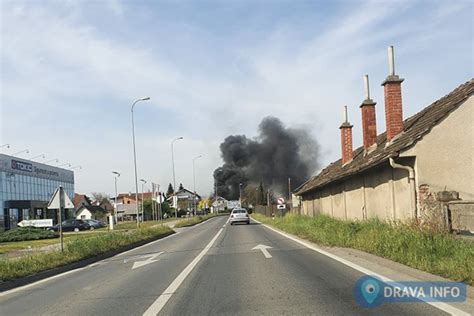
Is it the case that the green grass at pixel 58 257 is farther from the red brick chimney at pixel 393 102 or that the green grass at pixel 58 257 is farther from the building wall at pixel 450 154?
the red brick chimney at pixel 393 102

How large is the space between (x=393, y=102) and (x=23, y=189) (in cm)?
6898

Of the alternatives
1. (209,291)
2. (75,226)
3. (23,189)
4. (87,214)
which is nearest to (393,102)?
(209,291)

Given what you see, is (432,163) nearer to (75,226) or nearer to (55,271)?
(55,271)

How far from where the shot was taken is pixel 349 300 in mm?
8117

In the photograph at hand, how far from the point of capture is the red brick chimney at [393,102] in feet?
60.6

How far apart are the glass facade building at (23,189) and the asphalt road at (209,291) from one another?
57.5 metres

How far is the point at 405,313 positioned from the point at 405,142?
30.6 ft

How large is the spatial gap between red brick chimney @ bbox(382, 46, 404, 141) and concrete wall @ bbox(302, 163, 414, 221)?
1.68 m

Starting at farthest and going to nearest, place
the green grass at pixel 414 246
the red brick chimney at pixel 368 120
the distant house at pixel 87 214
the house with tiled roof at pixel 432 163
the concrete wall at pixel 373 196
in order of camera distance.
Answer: the distant house at pixel 87 214 → the red brick chimney at pixel 368 120 → the concrete wall at pixel 373 196 → the house with tiled roof at pixel 432 163 → the green grass at pixel 414 246

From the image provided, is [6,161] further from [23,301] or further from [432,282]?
[432,282]

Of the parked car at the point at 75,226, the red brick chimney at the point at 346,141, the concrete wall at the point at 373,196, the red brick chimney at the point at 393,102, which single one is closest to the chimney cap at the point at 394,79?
the red brick chimney at the point at 393,102

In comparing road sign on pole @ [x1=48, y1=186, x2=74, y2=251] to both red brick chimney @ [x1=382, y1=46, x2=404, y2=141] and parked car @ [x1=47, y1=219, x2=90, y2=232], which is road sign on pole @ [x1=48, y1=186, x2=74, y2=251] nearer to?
red brick chimney @ [x1=382, y1=46, x2=404, y2=141]

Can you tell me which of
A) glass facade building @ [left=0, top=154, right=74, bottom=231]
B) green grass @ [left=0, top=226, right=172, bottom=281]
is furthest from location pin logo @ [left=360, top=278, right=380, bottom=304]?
glass facade building @ [left=0, top=154, right=74, bottom=231]

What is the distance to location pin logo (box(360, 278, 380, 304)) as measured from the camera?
8.19 metres
